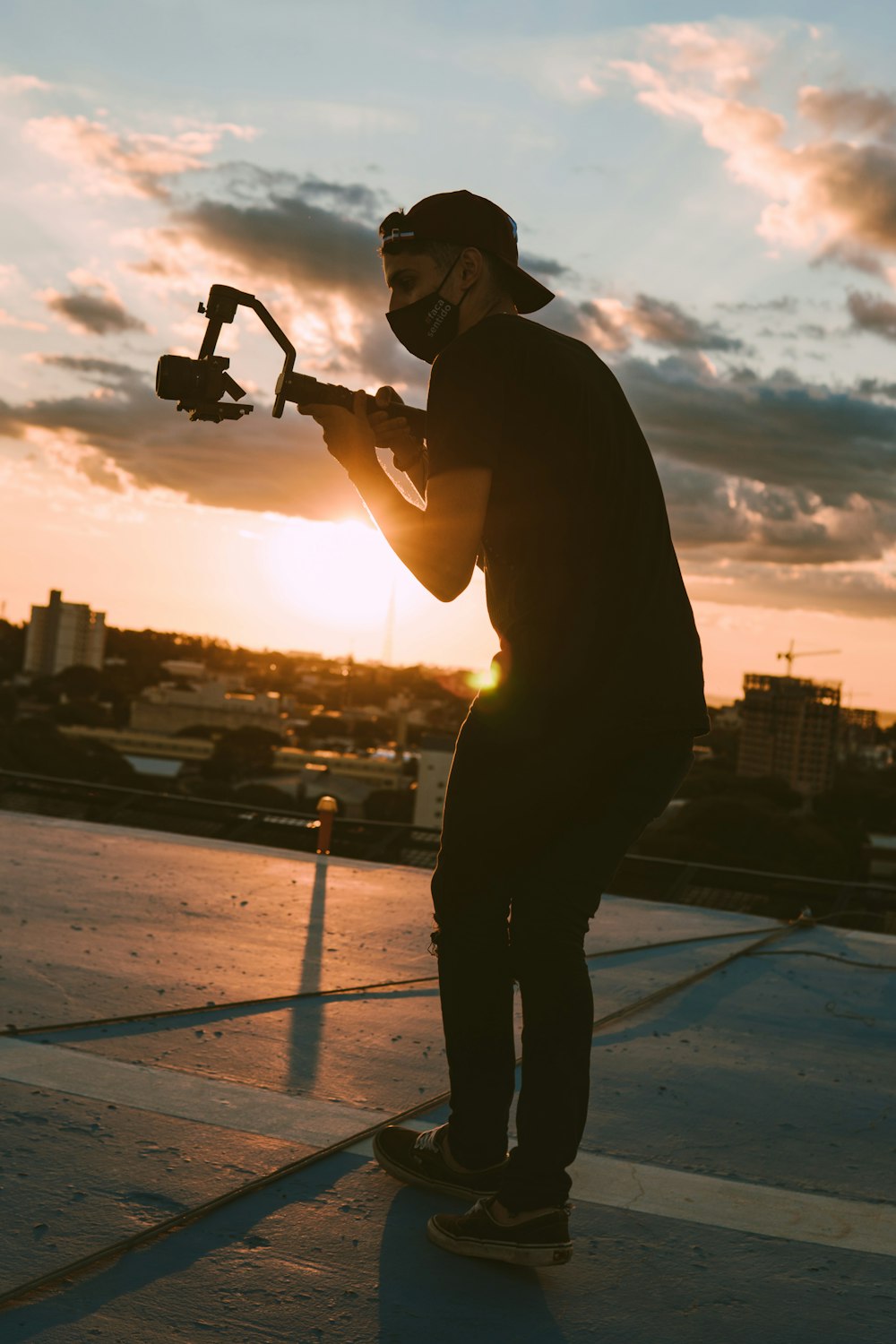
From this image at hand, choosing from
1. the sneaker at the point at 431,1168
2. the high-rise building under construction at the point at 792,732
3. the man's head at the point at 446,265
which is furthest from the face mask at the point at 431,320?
the high-rise building under construction at the point at 792,732

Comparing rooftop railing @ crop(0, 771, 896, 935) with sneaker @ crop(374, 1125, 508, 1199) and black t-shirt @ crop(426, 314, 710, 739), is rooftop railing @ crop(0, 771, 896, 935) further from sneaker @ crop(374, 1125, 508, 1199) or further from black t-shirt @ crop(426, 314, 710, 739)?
black t-shirt @ crop(426, 314, 710, 739)

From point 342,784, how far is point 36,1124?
67.9 meters

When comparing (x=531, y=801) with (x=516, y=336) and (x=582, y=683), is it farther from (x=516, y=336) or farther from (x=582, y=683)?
(x=516, y=336)

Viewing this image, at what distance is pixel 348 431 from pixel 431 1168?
122cm

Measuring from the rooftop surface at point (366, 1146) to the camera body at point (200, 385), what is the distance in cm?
127

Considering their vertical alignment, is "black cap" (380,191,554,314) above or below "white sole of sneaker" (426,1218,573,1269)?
above

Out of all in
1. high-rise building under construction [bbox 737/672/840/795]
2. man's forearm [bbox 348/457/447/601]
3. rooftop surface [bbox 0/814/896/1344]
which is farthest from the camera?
high-rise building under construction [bbox 737/672/840/795]

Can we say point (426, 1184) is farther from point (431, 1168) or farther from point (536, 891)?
point (536, 891)

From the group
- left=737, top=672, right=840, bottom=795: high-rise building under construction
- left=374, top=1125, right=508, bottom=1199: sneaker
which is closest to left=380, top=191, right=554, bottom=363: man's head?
left=374, top=1125, right=508, bottom=1199: sneaker

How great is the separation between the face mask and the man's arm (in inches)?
8.9

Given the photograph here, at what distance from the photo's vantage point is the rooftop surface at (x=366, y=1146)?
63.2 inches

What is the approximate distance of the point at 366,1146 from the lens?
7.17ft

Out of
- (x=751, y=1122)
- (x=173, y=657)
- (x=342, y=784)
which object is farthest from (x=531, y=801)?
(x=173, y=657)

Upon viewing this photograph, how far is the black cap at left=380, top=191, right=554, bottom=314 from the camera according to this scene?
198cm
